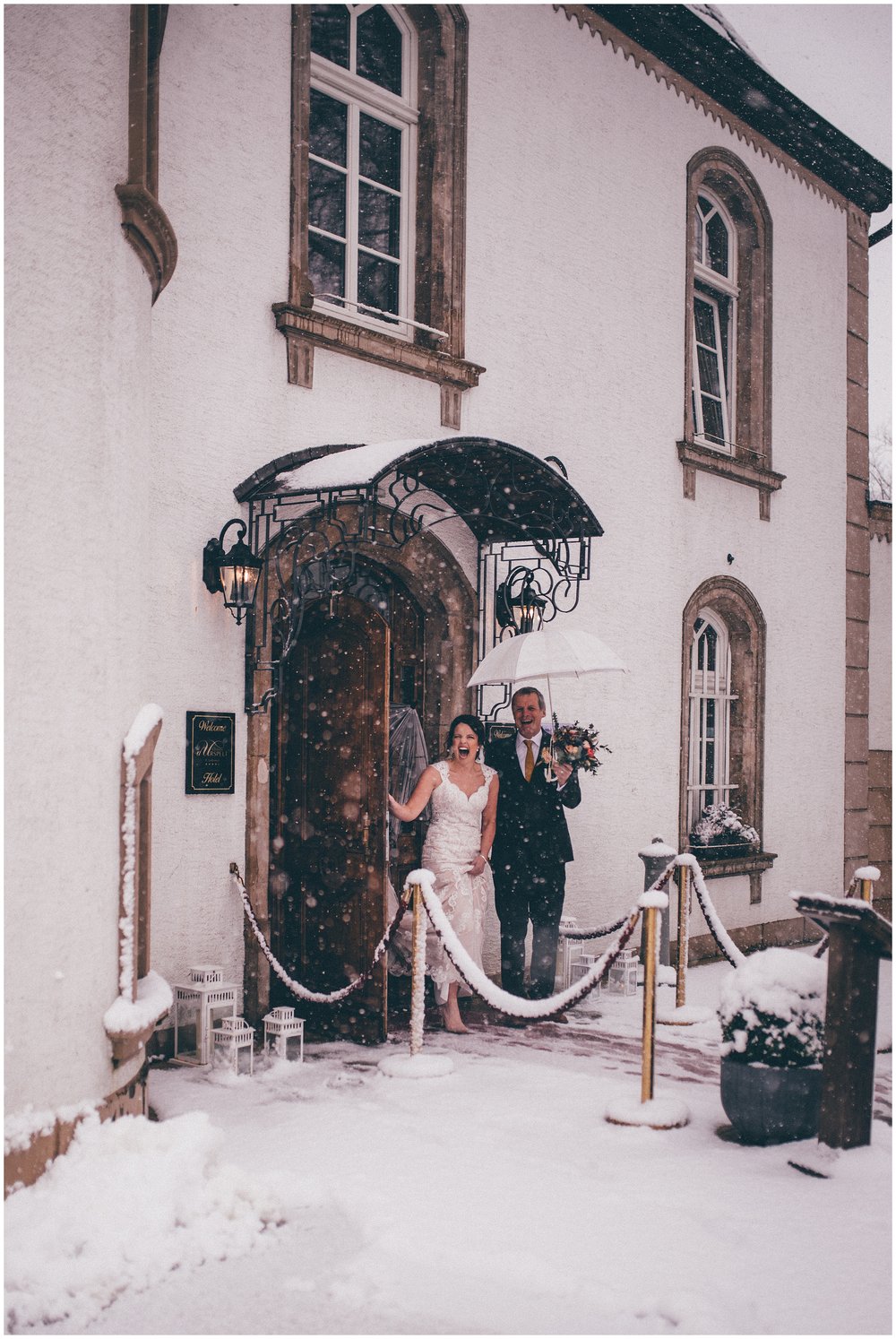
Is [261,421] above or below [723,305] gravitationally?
below

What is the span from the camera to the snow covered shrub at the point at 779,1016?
5246 mm

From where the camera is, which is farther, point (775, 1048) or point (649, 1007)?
point (649, 1007)

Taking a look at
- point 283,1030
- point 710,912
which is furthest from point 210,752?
point 710,912

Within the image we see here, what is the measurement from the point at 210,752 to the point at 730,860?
5.59m

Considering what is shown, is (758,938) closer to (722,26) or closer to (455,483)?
(455,483)

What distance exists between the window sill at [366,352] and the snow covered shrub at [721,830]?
171 inches

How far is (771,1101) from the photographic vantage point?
526 cm

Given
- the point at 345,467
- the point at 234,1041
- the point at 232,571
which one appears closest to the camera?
the point at 234,1041

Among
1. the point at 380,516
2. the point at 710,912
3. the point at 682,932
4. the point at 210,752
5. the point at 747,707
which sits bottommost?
the point at 682,932

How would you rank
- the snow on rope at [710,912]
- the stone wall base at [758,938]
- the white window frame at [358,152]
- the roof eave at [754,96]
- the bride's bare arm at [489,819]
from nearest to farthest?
the snow on rope at [710,912]
the bride's bare arm at [489,819]
the white window frame at [358,152]
the roof eave at [754,96]
the stone wall base at [758,938]

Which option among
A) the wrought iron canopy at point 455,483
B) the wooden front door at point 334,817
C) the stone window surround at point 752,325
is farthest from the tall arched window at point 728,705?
the wooden front door at point 334,817

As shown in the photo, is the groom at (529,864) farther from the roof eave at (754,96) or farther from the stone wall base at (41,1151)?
the roof eave at (754,96)

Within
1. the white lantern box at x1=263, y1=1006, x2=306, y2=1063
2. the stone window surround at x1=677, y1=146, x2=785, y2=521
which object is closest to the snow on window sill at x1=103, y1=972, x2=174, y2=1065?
the white lantern box at x1=263, y1=1006, x2=306, y2=1063

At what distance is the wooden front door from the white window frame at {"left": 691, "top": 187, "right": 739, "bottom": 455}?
17.4 ft
